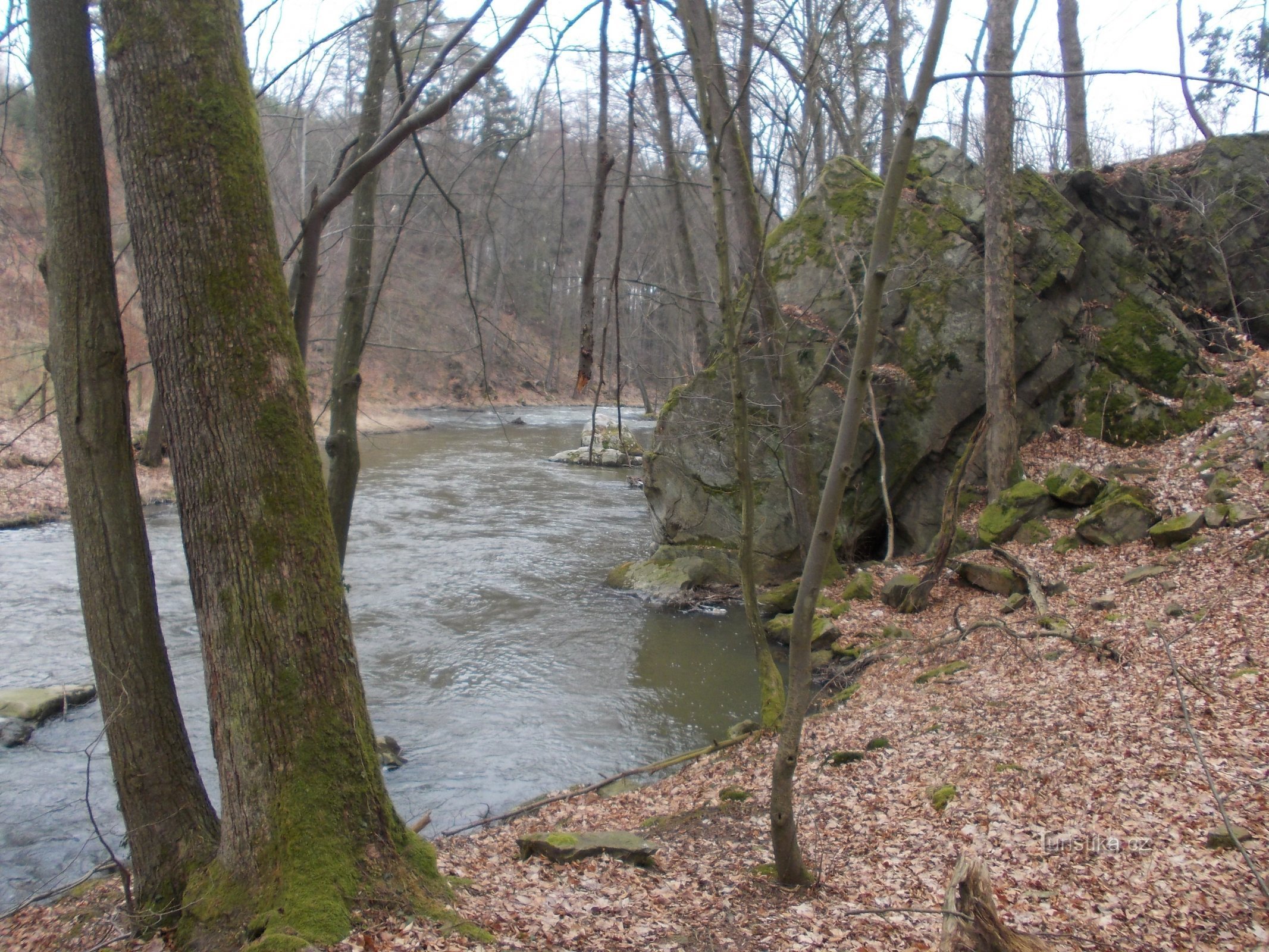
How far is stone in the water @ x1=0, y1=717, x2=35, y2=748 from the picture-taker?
23.1ft

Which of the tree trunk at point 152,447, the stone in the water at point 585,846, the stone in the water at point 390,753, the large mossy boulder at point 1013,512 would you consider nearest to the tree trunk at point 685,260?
the large mossy boulder at point 1013,512

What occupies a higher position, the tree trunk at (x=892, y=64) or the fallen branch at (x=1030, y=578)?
the tree trunk at (x=892, y=64)

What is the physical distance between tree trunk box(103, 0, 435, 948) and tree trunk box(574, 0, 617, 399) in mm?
1181

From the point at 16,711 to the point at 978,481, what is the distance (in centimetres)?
1084

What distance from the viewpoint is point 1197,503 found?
8484 millimetres

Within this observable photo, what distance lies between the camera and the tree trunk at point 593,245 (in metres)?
2.98

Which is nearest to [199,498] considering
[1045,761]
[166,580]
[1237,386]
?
[1045,761]

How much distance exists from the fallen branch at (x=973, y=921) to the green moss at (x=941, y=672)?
433 centimetres

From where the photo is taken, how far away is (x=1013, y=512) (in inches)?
397

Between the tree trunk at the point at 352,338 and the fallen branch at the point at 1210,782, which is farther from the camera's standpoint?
the tree trunk at the point at 352,338

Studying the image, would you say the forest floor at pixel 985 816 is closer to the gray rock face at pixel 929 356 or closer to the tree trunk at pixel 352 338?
the tree trunk at pixel 352 338

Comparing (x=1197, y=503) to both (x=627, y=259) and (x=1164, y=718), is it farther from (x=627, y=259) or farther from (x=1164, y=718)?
(x=627, y=259)

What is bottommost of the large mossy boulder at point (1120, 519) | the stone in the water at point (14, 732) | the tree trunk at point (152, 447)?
the stone in the water at point (14, 732)

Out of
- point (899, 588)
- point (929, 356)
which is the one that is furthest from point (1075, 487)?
point (929, 356)
